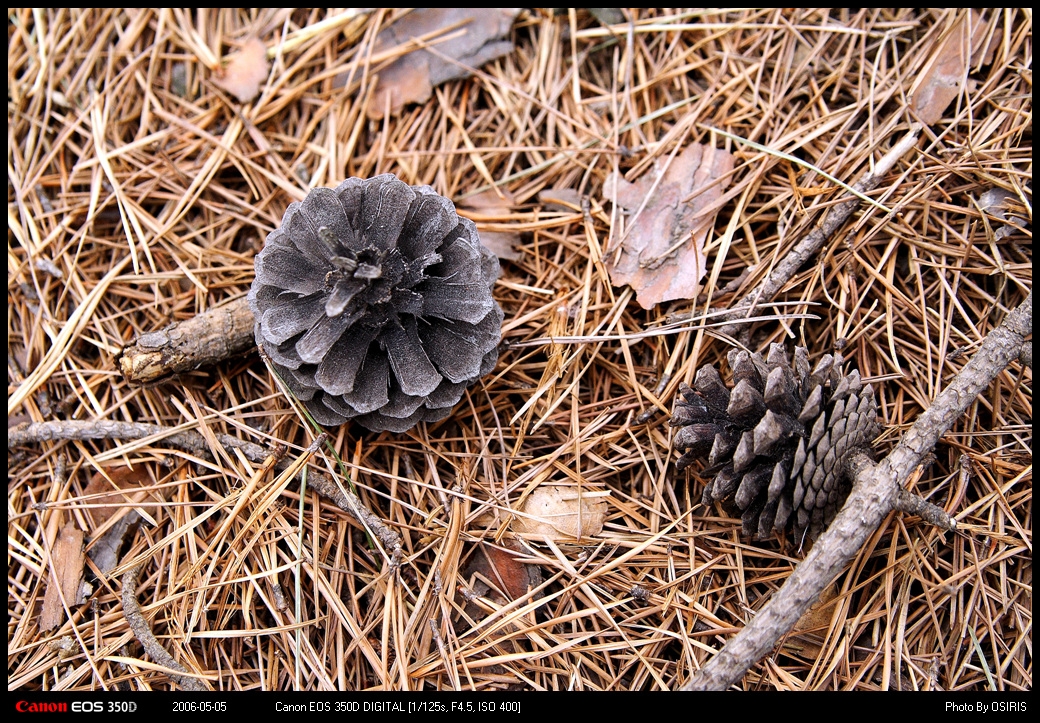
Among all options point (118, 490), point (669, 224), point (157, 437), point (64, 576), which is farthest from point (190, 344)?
point (669, 224)

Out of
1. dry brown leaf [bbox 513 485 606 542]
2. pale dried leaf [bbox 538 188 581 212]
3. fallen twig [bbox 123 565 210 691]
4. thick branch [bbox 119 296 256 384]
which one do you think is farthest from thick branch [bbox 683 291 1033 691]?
thick branch [bbox 119 296 256 384]

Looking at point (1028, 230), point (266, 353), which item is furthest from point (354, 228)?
point (1028, 230)

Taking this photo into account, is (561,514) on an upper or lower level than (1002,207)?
lower

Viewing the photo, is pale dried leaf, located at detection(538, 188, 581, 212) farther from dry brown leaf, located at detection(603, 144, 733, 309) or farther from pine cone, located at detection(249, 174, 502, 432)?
pine cone, located at detection(249, 174, 502, 432)

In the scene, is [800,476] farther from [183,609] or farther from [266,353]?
[183,609]

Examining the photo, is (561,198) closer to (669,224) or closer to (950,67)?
(669,224)

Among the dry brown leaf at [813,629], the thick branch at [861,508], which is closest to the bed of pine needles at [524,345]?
the dry brown leaf at [813,629]
